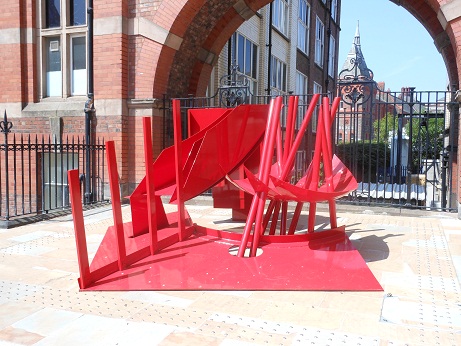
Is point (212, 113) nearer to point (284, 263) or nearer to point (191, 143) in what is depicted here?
point (191, 143)

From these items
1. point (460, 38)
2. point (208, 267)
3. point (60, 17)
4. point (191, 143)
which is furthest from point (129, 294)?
point (60, 17)

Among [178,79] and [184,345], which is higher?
[178,79]

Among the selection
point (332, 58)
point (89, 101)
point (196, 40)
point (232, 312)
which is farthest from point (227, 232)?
point (332, 58)

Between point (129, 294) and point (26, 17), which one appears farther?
point (26, 17)

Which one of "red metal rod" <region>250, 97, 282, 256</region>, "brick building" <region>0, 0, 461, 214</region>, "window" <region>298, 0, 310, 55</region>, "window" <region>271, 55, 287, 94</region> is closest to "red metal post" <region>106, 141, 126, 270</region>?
"red metal rod" <region>250, 97, 282, 256</region>

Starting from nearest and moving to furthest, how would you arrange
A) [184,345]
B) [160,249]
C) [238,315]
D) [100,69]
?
[184,345] → [238,315] → [160,249] → [100,69]

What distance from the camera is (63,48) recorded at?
10.3 metres

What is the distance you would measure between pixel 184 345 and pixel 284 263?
1.81 meters

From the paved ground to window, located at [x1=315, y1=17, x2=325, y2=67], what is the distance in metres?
23.0

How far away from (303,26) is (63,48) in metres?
16.2

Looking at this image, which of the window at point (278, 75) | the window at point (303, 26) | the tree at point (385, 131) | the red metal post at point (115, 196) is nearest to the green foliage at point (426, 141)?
the tree at point (385, 131)

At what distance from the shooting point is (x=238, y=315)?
11.2 ft

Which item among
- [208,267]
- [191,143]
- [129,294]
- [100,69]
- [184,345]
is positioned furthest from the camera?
[100,69]

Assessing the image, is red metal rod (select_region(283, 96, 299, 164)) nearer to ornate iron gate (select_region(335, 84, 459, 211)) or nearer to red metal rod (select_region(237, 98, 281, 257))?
red metal rod (select_region(237, 98, 281, 257))
